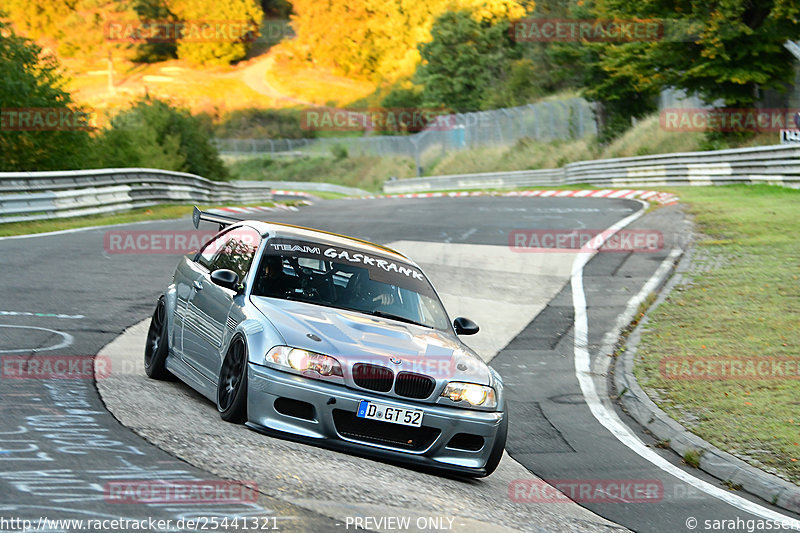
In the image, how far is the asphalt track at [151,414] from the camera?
5.29 meters

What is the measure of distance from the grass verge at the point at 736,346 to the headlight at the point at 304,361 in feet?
12.1

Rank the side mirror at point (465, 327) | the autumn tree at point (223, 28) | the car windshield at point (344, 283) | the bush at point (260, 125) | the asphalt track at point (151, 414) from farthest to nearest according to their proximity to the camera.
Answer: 1. the autumn tree at point (223, 28)
2. the bush at point (260, 125)
3. the side mirror at point (465, 327)
4. the car windshield at point (344, 283)
5. the asphalt track at point (151, 414)

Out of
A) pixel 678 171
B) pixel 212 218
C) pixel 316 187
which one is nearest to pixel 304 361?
pixel 212 218

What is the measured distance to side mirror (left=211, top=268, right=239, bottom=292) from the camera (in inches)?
302

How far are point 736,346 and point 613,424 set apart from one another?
3.06m

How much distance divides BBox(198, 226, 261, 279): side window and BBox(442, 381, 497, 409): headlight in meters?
2.10

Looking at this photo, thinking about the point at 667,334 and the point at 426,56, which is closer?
the point at 667,334

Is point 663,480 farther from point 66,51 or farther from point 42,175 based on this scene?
point 66,51

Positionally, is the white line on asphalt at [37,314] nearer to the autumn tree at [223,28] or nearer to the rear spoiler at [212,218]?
the rear spoiler at [212,218]

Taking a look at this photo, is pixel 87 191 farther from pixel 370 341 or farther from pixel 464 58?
pixel 464 58

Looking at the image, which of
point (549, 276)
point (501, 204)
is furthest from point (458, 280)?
point (501, 204)

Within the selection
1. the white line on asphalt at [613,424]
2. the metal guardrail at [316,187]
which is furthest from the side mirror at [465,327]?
the metal guardrail at [316,187]

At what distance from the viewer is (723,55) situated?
3516 cm

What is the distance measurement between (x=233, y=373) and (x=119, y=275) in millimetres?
8341
